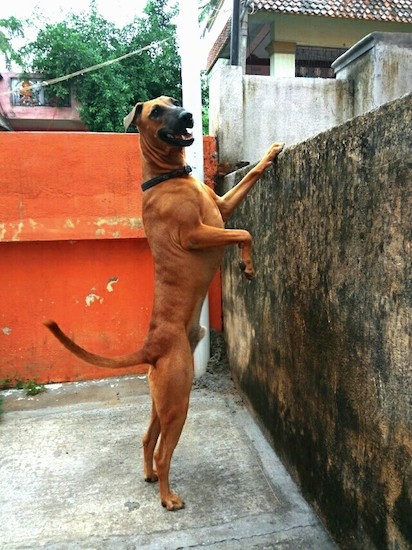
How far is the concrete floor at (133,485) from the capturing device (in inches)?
101

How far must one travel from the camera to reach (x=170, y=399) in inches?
107

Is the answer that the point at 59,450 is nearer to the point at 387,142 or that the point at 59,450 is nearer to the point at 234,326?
the point at 234,326

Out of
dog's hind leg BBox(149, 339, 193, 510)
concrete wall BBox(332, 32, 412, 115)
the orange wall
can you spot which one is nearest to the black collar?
dog's hind leg BBox(149, 339, 193, 510)

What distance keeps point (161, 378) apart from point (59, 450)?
138cm

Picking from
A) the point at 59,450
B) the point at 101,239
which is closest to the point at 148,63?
the point at 101,239

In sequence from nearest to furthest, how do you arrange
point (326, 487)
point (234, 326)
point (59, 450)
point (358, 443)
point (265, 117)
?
point (358, 443)
point (326, 487)
point (59, 450)
point (234, 326)
point (265, 117)

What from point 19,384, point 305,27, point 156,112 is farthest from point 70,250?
point 305,27

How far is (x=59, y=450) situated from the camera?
3549 mm

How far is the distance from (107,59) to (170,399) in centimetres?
1451

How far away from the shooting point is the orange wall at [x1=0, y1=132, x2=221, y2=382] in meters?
4.50

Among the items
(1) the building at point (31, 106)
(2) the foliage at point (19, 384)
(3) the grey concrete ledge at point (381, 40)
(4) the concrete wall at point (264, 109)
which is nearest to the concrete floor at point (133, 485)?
(2) the foliage at point (19, 384)

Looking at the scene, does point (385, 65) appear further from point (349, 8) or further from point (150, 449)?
point (349, 8)

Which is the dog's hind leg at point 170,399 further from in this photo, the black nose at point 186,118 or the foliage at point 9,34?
the foliage at point 9,34

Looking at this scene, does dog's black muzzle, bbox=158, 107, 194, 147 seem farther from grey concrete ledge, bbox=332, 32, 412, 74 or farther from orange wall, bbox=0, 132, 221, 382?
grey concrete ledge, bbox=332, 32, 412, 74
